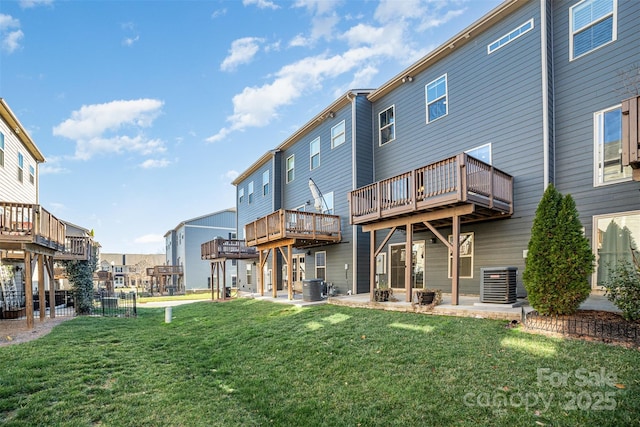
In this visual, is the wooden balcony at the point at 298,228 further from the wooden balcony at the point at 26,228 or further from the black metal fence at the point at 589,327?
the black metal fence at the point at 589,327

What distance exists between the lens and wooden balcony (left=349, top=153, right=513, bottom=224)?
7889 mm

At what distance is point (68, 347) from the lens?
7090 millimetres

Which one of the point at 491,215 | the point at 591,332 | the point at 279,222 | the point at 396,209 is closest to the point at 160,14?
the point at 279,222

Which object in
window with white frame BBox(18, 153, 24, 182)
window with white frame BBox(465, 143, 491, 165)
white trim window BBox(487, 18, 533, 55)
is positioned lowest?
window with white frame BBox(465, 143, 491, 165)

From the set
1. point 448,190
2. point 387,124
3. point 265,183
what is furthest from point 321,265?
point 448,190

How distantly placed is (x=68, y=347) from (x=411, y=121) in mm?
11864

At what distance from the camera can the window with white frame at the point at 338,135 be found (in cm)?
1458

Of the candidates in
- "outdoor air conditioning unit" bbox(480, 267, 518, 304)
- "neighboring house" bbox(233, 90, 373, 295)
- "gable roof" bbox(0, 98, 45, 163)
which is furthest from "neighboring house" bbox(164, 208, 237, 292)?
"outdoor air conditioning unit" bbox(480, 267, 518, 304)

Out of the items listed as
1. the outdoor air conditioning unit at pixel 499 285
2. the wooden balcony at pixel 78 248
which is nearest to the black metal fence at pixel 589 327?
the outdoor air conditioning unit at pixel 499 285

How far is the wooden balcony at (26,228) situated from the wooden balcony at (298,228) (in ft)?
24.0

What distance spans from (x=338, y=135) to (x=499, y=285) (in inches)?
370

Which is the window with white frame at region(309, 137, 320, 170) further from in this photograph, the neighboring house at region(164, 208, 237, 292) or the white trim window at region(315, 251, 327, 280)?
the neighboring house at region(164, 208, 237, 292)

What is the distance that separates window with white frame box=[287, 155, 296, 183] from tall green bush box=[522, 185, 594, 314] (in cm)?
1343

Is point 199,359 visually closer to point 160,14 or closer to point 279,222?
point 279,222
